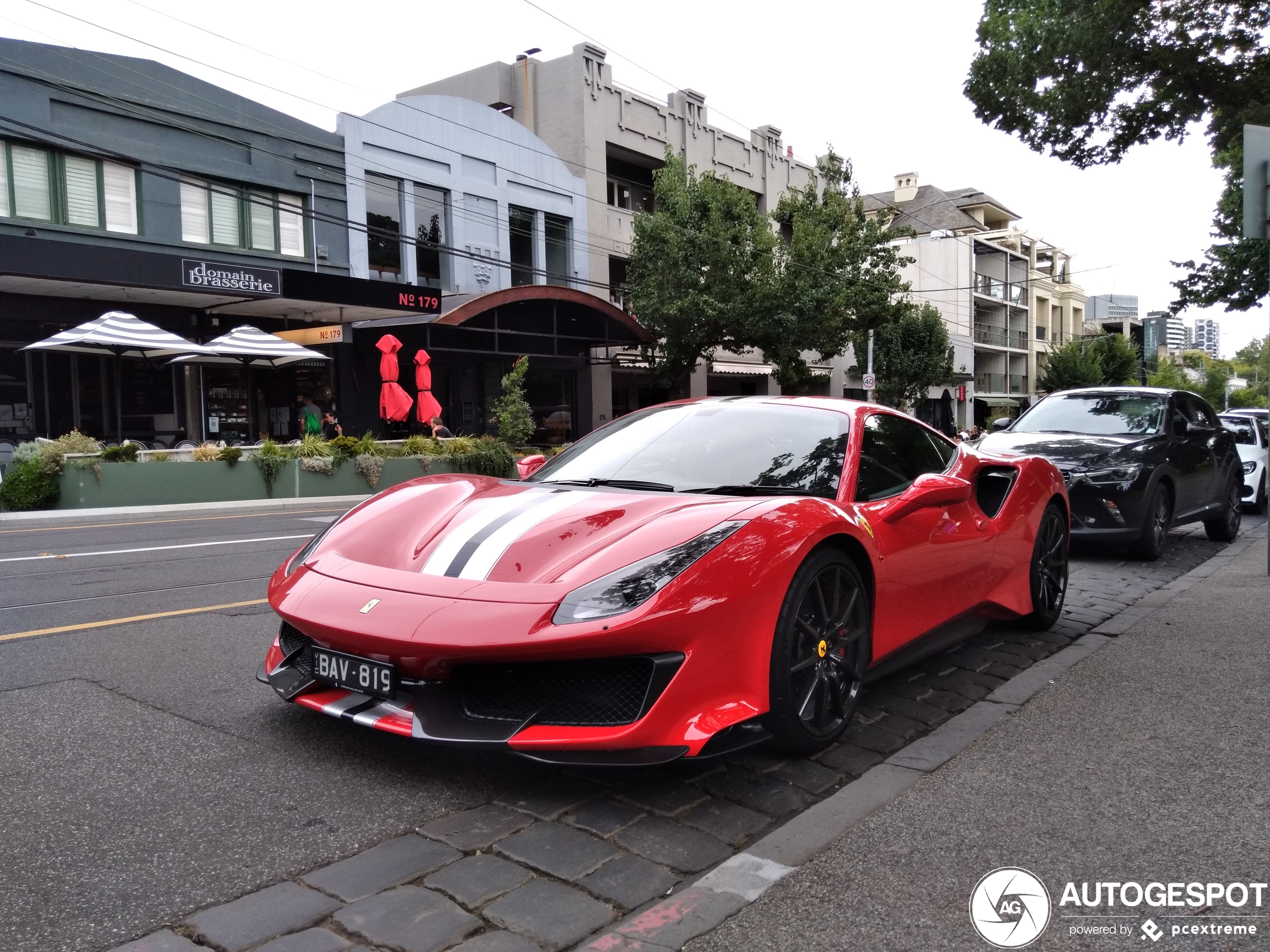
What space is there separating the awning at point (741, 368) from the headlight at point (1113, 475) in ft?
83.6

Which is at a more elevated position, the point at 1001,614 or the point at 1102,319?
the point at 1102,319

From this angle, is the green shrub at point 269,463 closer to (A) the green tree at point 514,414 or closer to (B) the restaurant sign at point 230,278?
(B) the restaurant sign at point 230,278

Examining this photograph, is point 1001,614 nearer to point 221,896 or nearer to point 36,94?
point 221,896

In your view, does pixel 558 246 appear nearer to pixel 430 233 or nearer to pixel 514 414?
pixel 430 233

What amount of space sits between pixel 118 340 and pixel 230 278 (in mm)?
3346

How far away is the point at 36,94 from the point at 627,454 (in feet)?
61.9

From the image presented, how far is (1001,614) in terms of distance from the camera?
5020 mm

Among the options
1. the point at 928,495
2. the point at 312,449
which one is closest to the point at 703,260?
Result: the point at 312,449

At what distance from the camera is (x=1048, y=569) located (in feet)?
18.4

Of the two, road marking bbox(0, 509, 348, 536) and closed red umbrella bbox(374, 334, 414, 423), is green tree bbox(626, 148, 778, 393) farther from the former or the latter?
road marking bbox(0, 509, 348, 536)

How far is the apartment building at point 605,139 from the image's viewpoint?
29172 millimetres

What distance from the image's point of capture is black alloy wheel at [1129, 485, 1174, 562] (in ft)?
26.6

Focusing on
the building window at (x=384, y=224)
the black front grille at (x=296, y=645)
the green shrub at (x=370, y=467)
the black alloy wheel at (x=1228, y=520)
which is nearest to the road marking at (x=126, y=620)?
the black front grille at (x=296, y=645)

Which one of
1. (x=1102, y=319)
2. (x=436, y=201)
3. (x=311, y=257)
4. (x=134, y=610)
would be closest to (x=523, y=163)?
(x=436, y=201)
